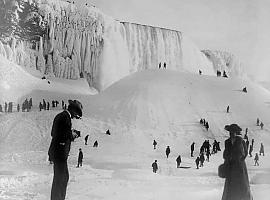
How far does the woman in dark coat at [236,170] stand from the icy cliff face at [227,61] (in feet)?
333

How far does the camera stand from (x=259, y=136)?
31.0 m

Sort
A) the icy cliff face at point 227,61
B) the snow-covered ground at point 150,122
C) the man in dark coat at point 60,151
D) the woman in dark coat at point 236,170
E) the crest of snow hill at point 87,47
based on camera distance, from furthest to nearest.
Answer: the icy cliff face at point 227,61 < the crest of snow hill at point 87,47 < the snow-covered ground at point 150,122 < the woman in dark coat at point 236,170 < the man in dark coat at point 60,151

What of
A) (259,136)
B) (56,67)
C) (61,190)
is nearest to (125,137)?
(259,136)

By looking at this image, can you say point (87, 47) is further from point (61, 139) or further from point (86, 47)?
point (61, 139)

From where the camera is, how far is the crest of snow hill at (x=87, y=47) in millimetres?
63656

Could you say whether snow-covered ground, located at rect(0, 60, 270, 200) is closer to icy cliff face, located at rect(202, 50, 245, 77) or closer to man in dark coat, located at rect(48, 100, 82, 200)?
man in dark coat, located at rect(48, 100, 82, 200)

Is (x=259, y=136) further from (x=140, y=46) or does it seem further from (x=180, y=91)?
(x=140, y=46)

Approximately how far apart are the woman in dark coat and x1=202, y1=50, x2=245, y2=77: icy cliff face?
333 ft

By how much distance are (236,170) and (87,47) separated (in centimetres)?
6269

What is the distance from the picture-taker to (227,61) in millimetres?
111062

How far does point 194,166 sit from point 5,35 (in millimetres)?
47827

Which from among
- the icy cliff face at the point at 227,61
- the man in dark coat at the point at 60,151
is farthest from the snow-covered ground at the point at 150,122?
the icy cliff face at the point at 227,61

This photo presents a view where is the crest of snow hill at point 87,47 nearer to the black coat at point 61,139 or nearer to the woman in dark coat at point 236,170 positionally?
the woman in dark coat at point 236,170

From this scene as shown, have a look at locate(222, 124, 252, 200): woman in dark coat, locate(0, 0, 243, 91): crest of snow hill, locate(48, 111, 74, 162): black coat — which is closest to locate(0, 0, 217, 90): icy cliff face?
locate(0, 0, 243, 91): crest of snow hill
